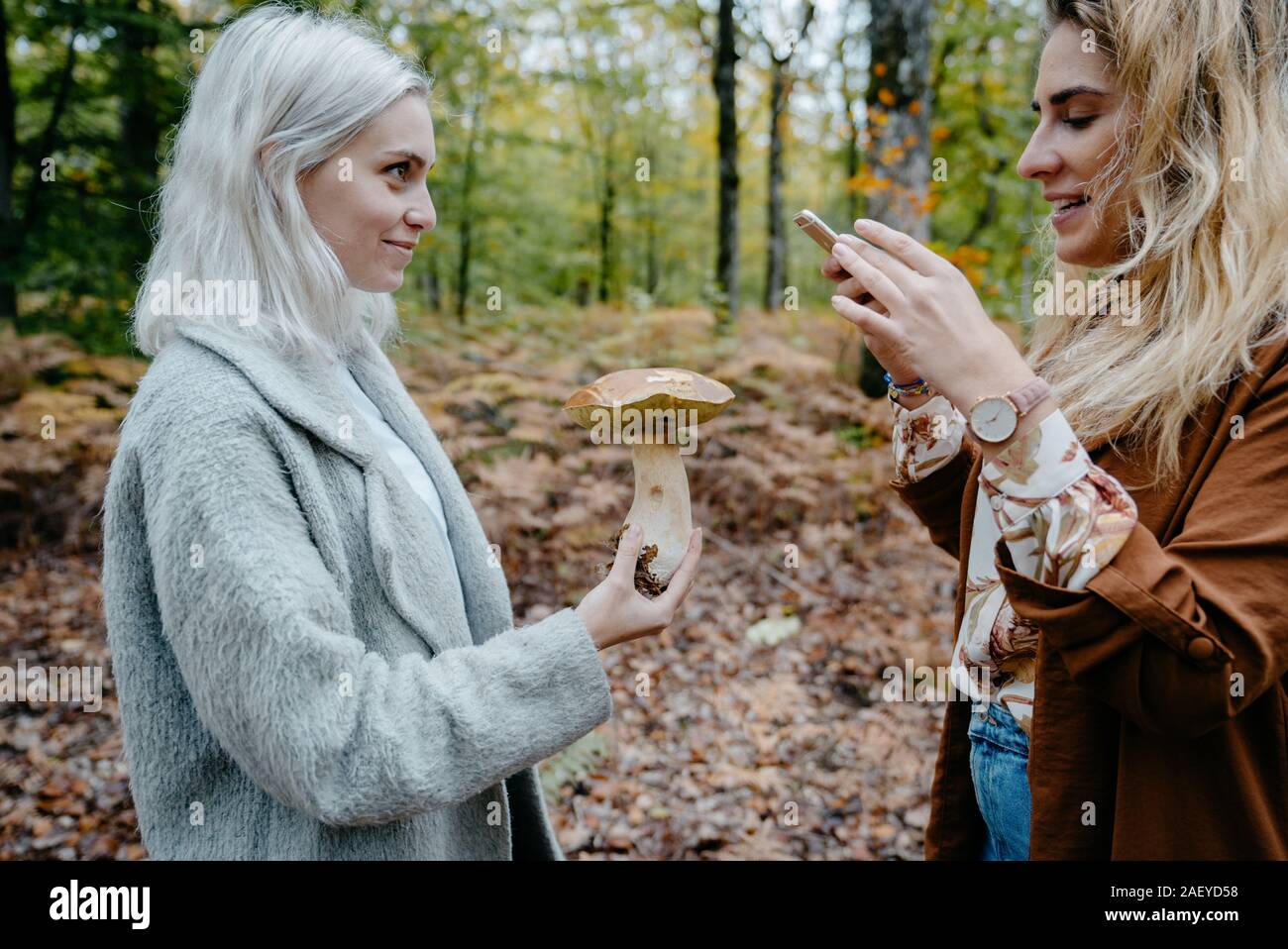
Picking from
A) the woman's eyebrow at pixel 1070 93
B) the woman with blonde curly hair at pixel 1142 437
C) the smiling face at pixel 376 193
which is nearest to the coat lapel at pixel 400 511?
the smiling face at pixel 376 193

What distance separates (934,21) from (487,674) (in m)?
13.7

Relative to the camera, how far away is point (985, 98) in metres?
12.7

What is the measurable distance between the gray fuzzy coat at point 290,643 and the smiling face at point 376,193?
0.30 metres

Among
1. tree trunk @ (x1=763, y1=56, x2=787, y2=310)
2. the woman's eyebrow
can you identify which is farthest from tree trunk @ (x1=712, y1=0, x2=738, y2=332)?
the woman's eyebrow

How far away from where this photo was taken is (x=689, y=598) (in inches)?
227

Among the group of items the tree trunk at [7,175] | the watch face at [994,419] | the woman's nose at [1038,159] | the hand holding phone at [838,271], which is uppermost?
the tree trunk at [7,175]

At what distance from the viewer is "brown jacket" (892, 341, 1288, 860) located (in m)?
1.21

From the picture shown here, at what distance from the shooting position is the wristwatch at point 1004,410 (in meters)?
1.31

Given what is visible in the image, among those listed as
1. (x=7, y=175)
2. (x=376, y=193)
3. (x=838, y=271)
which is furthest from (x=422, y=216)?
(x=7, y=175)

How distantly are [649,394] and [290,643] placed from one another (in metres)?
0.87

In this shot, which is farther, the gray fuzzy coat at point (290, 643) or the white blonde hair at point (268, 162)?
the white blonde hair at point (268, 162)

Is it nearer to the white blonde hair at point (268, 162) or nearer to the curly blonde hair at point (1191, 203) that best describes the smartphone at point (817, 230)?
the curly blonde hair at point (1191, 203)

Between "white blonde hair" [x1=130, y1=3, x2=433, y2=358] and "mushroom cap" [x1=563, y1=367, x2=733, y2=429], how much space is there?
0.58m
